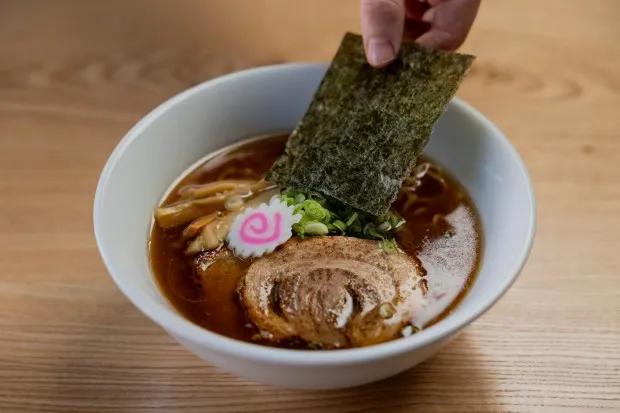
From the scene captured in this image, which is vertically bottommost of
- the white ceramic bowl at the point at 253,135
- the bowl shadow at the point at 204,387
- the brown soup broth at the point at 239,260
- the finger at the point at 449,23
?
the bowl shadow at the point at 204,387

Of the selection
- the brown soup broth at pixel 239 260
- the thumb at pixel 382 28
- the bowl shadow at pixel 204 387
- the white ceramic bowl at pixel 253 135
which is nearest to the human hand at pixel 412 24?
the thumb at pixel 382 28

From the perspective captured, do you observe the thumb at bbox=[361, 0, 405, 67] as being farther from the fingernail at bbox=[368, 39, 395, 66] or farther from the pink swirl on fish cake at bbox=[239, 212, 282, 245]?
the pink swirl on fish cake at bbox=[239, 212, 282, 245]

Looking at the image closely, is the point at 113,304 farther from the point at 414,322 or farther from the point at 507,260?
the point at 507,260

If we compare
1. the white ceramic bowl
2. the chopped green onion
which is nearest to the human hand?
→ the white ceramic bowl

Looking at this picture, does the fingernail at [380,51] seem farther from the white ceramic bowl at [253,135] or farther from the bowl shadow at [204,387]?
the bowl shadow at [204,387]

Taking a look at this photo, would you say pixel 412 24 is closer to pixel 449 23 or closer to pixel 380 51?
pixel 449 23

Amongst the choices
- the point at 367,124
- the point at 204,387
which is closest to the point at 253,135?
the point at 367,124

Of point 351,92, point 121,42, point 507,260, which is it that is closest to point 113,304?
point 351,92

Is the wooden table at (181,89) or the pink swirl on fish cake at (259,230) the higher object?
the pink swirl on fish cake at (259,230)
